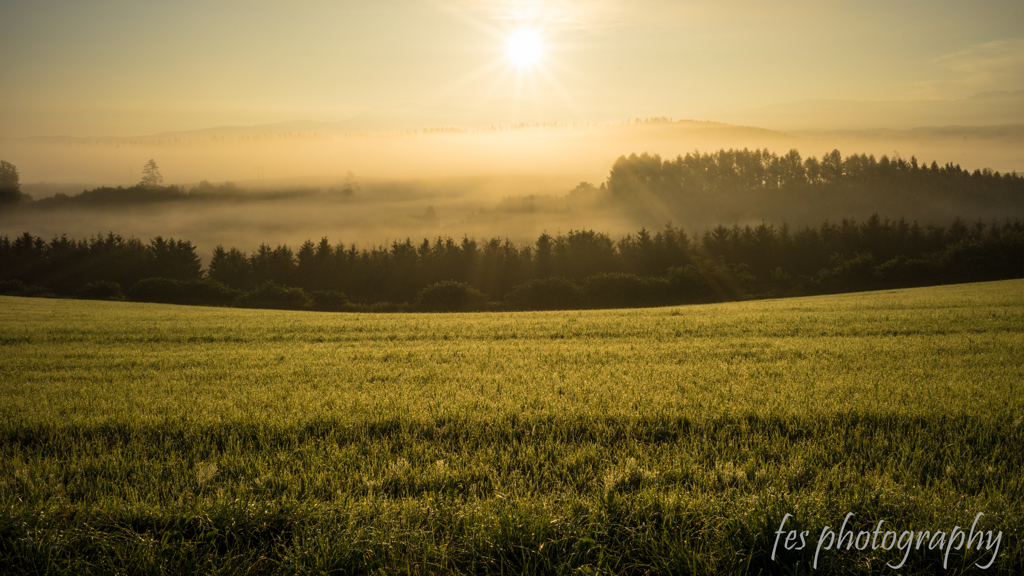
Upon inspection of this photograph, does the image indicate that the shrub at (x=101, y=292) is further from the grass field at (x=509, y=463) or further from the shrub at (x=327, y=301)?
the grass field at (x=509, y=463)

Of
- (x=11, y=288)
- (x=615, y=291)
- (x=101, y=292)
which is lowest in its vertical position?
(x=615, y=291)

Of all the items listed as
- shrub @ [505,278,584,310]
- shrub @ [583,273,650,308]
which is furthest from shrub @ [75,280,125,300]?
shrub @ [583,273,650,308]

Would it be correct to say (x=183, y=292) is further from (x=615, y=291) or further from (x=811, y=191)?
(x=811, y=191)

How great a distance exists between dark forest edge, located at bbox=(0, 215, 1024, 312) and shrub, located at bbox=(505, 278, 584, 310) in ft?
0.48

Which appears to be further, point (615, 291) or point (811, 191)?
point (811, 191)

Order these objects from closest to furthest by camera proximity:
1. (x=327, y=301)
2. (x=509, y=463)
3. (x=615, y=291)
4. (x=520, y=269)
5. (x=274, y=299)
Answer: (x=509, y=463), (x=274, y=299), (x=615, y=291), (x=327, y=301), (x=520, y=269)

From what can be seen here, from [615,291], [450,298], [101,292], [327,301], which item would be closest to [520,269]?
[450,298]

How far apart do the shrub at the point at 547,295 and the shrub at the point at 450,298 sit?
12.8ft

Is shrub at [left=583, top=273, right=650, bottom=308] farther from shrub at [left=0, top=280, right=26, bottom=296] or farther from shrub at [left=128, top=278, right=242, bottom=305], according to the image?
shrub at [left=0, top=280, right=26, bottom=296]

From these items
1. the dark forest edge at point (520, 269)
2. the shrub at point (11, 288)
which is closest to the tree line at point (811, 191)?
the dark forest edge at point (520, 269)

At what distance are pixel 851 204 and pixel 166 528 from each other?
160566mm

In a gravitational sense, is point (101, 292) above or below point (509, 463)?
above

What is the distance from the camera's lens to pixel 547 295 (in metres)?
58.8

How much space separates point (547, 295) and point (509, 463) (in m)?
54.0
